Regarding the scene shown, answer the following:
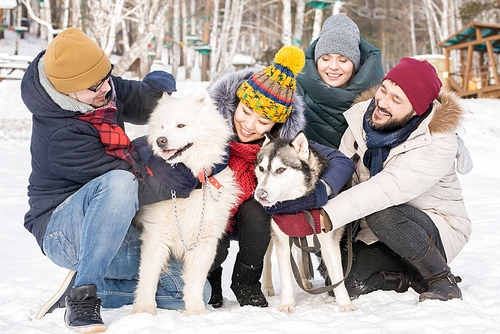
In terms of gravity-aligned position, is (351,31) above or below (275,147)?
above

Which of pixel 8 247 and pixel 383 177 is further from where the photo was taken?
pixel 8 247

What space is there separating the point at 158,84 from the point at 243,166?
2.67 feet

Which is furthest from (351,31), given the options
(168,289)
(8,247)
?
(8,247)

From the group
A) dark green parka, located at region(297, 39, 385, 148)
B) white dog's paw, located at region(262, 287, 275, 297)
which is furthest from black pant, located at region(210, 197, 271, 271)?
dark green parka, located at region(297, 39, 385, 148)

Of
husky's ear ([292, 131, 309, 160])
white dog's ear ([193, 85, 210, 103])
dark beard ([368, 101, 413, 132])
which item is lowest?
husky's ear ([292, 131, 309, 160])

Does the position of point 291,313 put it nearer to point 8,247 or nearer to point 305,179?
point 305,179

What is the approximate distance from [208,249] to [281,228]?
1.60ft

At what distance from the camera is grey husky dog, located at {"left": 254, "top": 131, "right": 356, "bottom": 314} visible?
242 centimetres

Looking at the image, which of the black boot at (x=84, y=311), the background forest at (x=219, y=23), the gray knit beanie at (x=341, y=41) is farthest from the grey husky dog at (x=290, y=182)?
the background forest at (x=219, y=23)

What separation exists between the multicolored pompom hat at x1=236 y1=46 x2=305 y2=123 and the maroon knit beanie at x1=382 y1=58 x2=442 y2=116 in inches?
26.3

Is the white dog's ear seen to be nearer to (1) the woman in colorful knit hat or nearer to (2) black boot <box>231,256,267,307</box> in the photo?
(1) the woman in colorful knit hat

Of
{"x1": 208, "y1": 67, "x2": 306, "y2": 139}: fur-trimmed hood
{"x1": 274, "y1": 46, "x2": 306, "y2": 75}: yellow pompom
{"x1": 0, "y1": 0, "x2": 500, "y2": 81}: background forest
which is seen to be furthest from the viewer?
{"x1": 0, "y1": 0, "x2": 500, "y2": 81}: background forest

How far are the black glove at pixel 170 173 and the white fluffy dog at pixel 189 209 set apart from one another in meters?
0.04

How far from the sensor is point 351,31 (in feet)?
11.4
